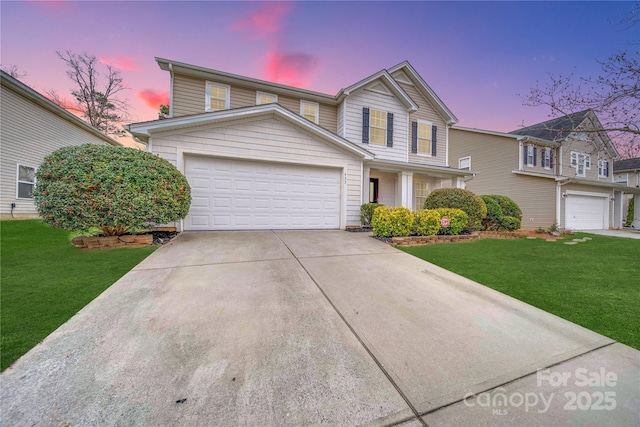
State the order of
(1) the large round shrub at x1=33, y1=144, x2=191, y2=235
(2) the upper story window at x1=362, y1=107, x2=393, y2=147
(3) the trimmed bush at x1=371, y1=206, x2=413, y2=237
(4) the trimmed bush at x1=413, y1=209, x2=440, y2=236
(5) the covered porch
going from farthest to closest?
(2) the upper story window at x1=362, y1=107, x2=393, y2=147 < (5) the covered porch < (4) the trimmed bush at x1=413, y1=209, x2=440, y2=236 < (3) the trimmed bush at x1=371, y1=206, x2=413, y2=237 < (1) the large round shrub at x1=33, y1=144, x2=191, y2=235

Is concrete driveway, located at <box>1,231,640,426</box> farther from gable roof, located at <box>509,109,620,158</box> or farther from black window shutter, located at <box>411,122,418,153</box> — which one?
black window shutter, located at <box>411,122,418,153</box>

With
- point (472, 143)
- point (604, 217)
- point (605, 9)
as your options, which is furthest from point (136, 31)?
point (604, 217)

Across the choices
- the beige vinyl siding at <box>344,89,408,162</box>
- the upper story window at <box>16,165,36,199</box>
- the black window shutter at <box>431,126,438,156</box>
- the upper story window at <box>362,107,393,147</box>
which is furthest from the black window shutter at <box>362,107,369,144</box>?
the upper story window at <box>16,165,36,199</box>

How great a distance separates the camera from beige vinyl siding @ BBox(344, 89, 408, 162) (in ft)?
32.7

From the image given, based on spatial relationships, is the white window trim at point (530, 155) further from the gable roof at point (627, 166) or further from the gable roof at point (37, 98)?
the gable roof at point (37, 98)

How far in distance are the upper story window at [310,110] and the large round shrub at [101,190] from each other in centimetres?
648

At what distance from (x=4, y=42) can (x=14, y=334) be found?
45.8 feet

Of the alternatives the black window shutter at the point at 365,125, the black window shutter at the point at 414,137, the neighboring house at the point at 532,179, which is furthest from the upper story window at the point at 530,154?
the black window shutter at the point at 365,125

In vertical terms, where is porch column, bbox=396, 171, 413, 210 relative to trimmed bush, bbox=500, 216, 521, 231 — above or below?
above

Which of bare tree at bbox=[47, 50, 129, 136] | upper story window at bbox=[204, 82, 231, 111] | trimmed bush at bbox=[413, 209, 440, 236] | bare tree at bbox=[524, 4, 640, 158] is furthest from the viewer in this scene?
bare tree at bbox=[47, 50, 129, 136]

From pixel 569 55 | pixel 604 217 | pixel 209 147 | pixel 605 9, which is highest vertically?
pixel 605 9

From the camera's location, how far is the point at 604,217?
16.5 metres

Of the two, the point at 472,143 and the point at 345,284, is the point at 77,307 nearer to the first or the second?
the point at 345,284

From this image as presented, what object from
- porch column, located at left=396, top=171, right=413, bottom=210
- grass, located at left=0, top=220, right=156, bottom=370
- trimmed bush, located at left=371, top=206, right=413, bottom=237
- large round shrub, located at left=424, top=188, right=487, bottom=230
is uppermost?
porch column, located at left=396, top=171, right=413, bottom=210
